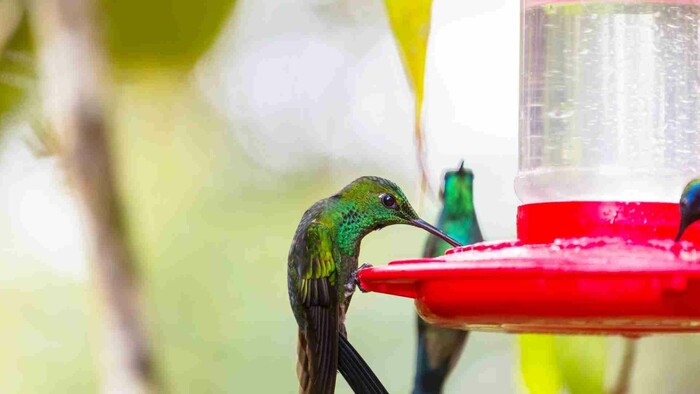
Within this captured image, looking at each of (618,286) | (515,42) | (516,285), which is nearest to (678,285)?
(618,286)

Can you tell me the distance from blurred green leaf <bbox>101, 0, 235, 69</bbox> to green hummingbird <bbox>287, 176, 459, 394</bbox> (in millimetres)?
2275

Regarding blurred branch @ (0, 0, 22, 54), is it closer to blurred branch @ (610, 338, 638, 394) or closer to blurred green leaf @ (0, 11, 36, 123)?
blurred green leaf @ (0, 11, 36, 123)

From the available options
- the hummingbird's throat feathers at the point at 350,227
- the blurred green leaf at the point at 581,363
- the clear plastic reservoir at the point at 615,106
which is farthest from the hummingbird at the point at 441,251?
the clear plastic reservoir at the point at 615,106

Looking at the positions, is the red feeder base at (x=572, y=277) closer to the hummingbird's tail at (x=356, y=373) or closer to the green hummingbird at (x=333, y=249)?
the hummingbird's tail at (x=356, y=373)

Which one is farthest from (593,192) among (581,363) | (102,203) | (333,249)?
(102,203)

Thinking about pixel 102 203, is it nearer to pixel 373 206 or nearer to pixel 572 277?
pixel 373 206

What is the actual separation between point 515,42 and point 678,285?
560cm

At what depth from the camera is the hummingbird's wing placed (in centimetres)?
269

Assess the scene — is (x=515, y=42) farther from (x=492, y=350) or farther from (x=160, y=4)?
(x=160, y=4)

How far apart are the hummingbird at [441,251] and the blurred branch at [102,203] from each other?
1032mm

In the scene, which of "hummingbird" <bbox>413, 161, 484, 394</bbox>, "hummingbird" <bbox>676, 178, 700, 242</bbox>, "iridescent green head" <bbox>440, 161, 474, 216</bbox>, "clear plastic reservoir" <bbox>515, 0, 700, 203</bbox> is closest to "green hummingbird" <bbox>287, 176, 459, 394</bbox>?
"clear plastic reservoir" <bbox>515, 0, 700, 203</bbox>

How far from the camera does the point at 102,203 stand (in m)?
3.65

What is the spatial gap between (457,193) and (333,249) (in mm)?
1315

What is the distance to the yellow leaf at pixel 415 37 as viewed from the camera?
98.9 inches
